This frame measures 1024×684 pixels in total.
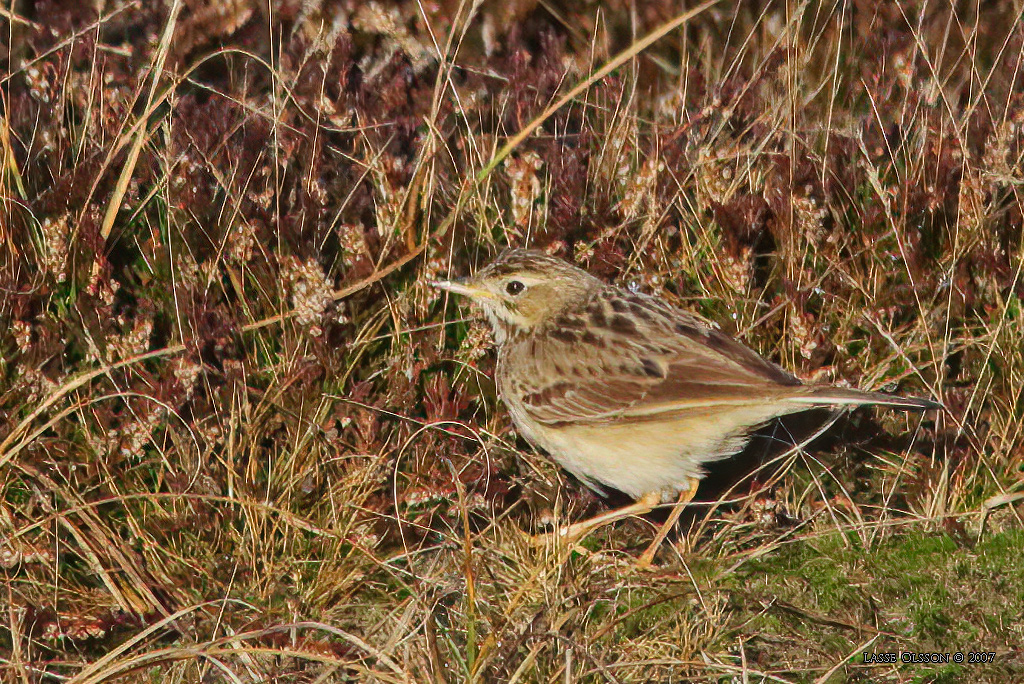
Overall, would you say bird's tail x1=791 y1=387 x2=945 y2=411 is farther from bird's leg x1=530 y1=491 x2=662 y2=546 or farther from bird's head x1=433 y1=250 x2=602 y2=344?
bird's head x1=433 y1=250 x2=602 y2=344

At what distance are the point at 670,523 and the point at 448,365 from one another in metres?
1.15

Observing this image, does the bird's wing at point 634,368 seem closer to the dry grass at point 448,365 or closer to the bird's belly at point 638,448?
the bird's belly at point 638,448

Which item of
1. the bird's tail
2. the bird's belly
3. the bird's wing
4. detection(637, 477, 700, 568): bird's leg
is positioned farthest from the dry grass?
the bird's tail

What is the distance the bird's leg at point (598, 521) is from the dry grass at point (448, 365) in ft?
0.28

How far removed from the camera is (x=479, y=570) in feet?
14.2

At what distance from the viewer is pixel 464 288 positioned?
4926mm

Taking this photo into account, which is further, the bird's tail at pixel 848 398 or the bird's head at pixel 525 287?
the bird's head at pixel 525 287

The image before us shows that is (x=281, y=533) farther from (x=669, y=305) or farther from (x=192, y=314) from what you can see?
(x=669, y=305)

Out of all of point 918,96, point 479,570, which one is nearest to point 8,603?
point 479,570

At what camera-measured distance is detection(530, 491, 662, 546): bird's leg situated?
445cm

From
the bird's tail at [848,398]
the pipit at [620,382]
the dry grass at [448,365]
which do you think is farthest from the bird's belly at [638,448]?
the bird's tail at [848,398]

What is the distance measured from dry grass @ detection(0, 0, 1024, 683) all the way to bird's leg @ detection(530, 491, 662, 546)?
0.28 ft

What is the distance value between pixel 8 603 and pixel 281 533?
97cm

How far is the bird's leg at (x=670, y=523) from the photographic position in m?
4.66
